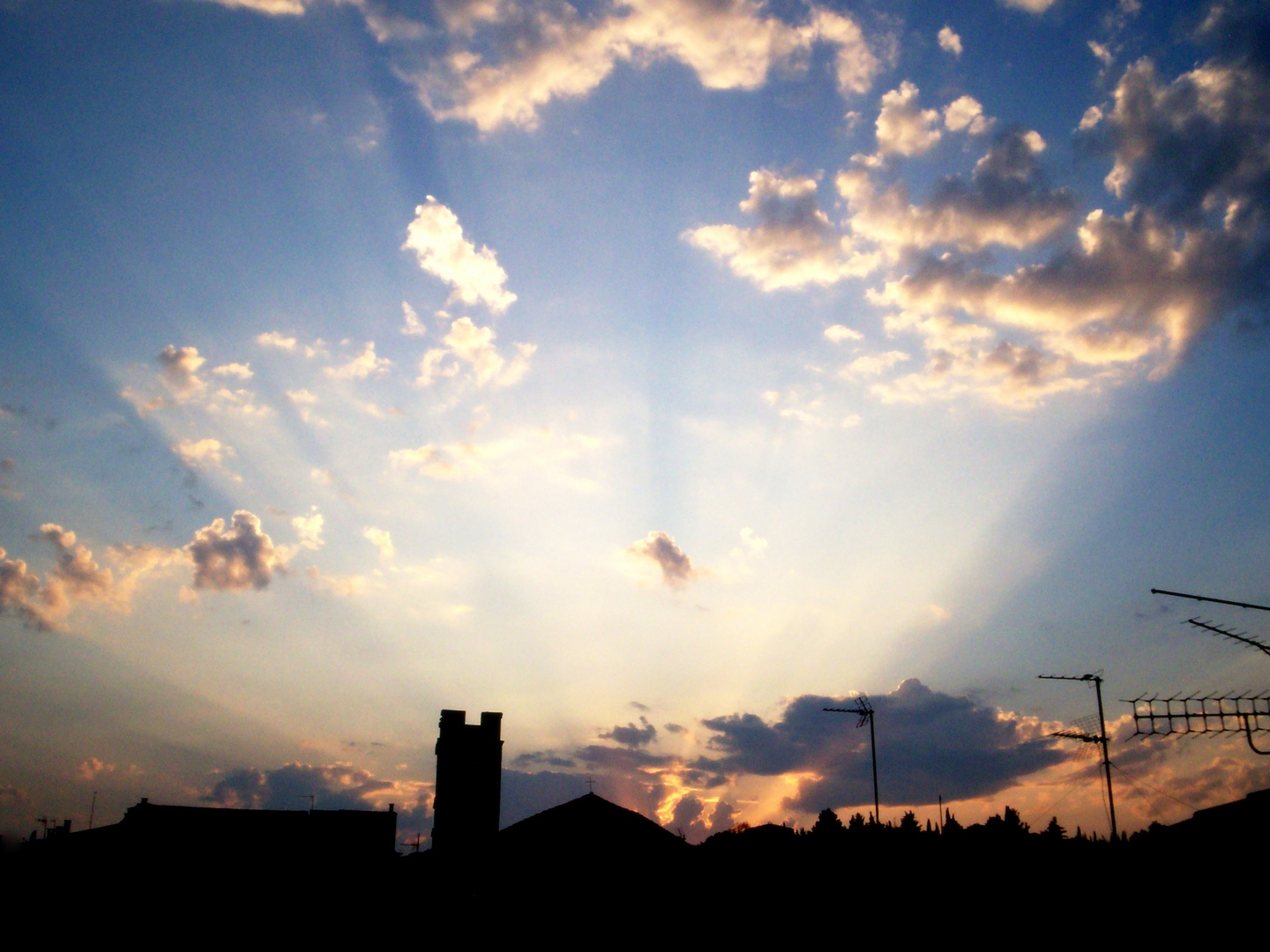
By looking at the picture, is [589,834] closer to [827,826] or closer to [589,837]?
[589,837]

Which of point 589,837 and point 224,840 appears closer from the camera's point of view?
point 589,837

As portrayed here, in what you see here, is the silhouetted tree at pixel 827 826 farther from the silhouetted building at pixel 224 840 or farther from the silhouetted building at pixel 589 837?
the silhouetted building at pixel 224 840

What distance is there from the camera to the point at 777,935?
67.2 feet

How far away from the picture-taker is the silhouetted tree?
21327 mm

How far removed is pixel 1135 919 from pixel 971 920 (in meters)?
3.18

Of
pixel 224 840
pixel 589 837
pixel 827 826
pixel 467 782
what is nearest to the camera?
pixel 827 826

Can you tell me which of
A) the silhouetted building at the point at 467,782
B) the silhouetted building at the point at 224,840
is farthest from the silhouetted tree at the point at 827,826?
the silhouetted building at the point at 224,840

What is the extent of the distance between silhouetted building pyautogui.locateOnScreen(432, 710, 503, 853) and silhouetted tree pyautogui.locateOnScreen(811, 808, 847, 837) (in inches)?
669

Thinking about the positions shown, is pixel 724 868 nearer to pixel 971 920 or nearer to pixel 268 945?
pixel 971 920

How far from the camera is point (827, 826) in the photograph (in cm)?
2352

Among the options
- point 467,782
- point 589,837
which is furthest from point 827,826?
point 467,782

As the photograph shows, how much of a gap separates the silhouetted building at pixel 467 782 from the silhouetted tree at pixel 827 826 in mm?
16998

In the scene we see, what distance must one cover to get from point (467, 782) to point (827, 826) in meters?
19.0

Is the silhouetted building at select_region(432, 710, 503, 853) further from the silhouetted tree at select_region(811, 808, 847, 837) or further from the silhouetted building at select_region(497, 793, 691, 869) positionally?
the silhouetted tree at select_region(811, 808, 847, 837)
